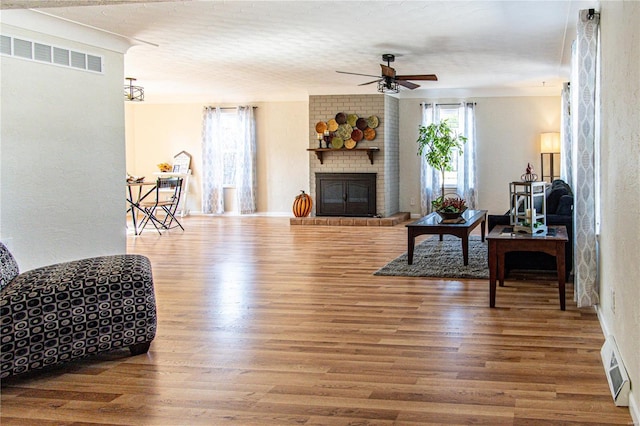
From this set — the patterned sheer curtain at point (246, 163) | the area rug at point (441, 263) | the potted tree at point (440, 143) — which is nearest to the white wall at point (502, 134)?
the potted tree at point (440, 143)

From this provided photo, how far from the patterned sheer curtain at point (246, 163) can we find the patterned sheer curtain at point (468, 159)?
A: 12.8 ft

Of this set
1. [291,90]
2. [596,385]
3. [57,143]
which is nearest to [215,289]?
[57,143]

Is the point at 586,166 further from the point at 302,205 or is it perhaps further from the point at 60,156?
the point at 302,205

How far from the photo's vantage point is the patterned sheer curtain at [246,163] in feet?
43.2

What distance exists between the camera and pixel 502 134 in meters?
12.4

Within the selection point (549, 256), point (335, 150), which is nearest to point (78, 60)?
point (549, 256)

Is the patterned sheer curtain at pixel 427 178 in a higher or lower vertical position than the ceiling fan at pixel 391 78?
lower

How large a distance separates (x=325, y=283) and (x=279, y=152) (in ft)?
24.8

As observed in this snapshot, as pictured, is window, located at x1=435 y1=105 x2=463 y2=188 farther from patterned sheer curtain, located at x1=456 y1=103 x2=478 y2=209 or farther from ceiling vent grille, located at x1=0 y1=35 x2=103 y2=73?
ceiling vent grille, located at x1=0 y1=35 x2=103 y2=73

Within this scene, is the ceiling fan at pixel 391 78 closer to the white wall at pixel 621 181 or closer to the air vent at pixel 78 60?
the air vent at pixel 78 60


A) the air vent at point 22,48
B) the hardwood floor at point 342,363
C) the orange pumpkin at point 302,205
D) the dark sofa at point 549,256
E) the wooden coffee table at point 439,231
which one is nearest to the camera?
the hardwood floor at point 342,363

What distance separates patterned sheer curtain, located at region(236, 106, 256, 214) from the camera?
13.2 m

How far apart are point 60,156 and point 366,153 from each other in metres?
6.79

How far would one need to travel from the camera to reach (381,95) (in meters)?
11.9
